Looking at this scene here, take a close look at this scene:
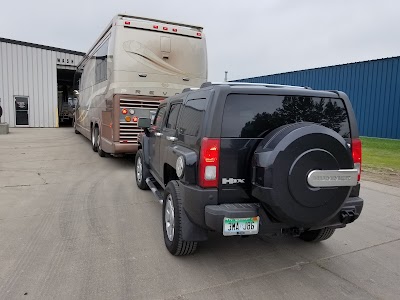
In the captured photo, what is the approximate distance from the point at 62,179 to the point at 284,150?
613 centimetres

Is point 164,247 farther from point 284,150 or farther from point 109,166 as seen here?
point 109,166

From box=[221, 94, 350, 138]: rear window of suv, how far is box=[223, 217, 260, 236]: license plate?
803 mm

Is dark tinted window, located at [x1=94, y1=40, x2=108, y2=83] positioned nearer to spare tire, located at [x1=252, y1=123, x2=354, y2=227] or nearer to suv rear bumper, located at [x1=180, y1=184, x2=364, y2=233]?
suv rear bumper, located at [x1=180, y1=184, x2=364, y2=233]

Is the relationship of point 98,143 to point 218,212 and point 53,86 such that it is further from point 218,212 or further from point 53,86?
point 53,86

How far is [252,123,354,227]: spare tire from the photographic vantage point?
2836 millimetres

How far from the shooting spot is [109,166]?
A: 9.24 m

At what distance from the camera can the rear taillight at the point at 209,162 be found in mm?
3107

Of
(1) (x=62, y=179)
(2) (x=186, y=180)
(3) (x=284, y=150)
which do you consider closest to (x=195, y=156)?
(2) (x=186, y=180)

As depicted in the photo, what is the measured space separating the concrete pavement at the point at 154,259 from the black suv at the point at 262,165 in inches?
17.5

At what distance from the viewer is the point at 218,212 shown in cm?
302

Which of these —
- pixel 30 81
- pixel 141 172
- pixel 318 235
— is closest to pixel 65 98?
pixel 30 81

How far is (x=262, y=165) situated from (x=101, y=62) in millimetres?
8381

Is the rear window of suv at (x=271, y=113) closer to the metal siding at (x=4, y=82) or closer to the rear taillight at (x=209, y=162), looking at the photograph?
the rear taillight at (x=209, y=162)

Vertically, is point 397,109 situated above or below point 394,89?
below
